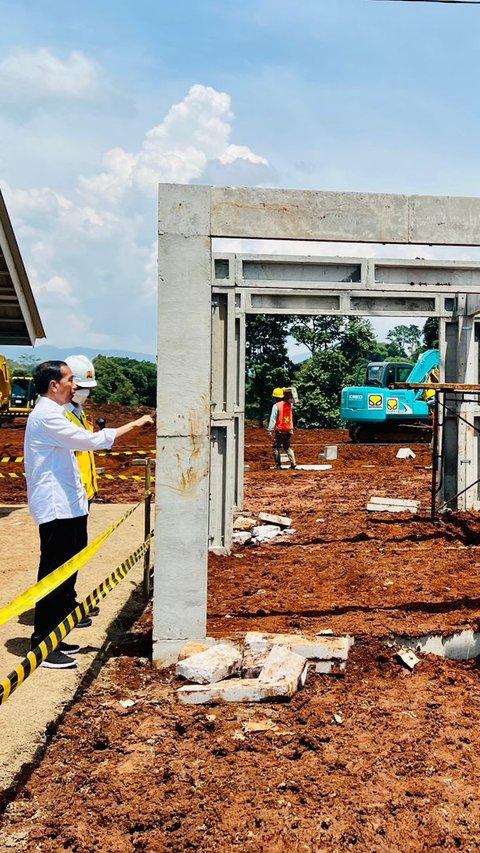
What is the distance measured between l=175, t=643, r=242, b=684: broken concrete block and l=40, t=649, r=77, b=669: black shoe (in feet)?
2.51

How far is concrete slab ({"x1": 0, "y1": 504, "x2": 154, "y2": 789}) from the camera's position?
13.4ft

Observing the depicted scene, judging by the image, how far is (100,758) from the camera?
3934 mm

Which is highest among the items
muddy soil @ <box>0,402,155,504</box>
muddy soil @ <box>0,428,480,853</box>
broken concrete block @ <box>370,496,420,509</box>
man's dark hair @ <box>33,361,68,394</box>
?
man's dark hair @ <box>33,361,68,394</box>

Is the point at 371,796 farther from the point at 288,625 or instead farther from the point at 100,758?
the point at 288,625

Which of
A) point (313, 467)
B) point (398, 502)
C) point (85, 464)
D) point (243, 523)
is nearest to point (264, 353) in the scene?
point (313, 467)

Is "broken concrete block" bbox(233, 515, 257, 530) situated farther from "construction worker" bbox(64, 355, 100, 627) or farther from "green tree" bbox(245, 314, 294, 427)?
"green tree" bbox(245, 314, 294, 427)

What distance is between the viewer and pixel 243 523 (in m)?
10.9

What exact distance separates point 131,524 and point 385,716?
22.7 ft

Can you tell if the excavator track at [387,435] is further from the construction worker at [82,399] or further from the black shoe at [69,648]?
the black shoe at [69,648]

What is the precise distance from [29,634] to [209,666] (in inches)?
74.7

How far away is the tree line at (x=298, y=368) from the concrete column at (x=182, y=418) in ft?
96.5

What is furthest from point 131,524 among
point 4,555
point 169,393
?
point 169,393

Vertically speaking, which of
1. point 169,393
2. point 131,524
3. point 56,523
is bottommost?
point 131,524

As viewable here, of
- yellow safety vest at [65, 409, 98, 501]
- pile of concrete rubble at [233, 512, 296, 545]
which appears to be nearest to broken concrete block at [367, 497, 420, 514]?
pile of concrete rubble at [233, 512, 296, 545]
